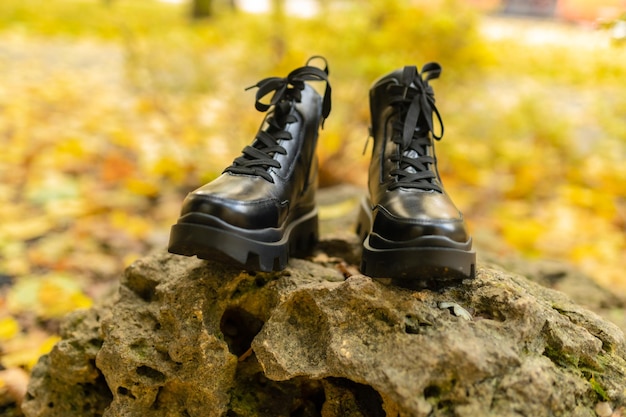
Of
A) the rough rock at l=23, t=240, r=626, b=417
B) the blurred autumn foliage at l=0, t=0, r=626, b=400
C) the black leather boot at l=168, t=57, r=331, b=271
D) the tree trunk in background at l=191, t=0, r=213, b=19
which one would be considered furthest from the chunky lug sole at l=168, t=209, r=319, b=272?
the tree trunk in background at l=191, t=0, r=213, b=19

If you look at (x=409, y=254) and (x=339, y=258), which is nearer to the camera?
(x=409, y=254)

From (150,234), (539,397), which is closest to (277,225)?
(539,397)

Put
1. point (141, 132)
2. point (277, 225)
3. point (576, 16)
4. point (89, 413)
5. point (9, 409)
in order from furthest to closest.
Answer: point (576, 16) → point (141, 132) → point (9, 409) → point (89, 413) → point (277, 225)

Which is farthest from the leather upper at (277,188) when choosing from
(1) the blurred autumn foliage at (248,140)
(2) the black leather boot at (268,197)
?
(1) the blurred autumn foliage at (248,140)

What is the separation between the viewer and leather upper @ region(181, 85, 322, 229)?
4.74ft

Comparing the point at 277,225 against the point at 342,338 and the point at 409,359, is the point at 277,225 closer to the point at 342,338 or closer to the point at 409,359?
the point at 342,338

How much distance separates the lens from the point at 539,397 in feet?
4.08

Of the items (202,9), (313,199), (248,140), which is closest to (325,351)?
(313,199)

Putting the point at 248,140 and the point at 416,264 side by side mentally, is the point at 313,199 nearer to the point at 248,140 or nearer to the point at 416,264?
the point at 416,264

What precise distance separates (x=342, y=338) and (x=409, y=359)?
194 mm

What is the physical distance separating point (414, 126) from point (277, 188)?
54 cm

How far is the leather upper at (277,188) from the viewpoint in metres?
1.44

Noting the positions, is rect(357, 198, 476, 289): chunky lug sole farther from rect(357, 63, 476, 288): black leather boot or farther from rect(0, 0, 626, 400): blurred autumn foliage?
rect(0, 0, 626, 400): blurred autumn foliage

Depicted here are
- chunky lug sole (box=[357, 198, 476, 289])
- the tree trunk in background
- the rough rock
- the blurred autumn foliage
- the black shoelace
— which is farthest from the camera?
the tree trunk in background
